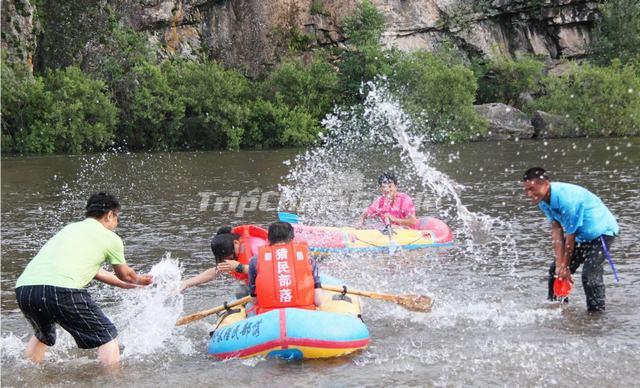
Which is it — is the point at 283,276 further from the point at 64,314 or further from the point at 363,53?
the point at 363,53

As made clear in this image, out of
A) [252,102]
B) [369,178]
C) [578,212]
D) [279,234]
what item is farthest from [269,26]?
[279,234]

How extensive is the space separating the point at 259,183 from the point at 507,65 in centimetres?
2904

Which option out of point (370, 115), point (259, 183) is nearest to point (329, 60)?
point (370, 115)

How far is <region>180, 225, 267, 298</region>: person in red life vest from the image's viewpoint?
316 inches

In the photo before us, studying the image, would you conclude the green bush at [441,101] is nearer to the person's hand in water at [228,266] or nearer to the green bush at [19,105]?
the green bush at [19,105]

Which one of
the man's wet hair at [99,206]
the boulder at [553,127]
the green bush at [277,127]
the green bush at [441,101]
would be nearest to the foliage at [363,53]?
the green bush at [441,101]

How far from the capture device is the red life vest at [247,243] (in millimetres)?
8250

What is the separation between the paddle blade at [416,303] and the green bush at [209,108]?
29637mm

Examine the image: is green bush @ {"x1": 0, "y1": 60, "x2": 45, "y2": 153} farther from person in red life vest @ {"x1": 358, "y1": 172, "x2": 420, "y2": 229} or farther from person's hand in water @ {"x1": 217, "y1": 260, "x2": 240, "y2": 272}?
person's hand in water @ {"x1": 217, "y1": 260, "x2": 240, "y2": 272}

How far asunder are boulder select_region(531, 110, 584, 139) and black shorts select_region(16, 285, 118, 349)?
3605 cm

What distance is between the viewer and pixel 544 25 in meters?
53.3

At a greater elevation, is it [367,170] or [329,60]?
[329,60]

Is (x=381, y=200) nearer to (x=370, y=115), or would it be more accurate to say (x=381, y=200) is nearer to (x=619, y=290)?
(x=619, y=290)

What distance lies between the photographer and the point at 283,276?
7371mm
